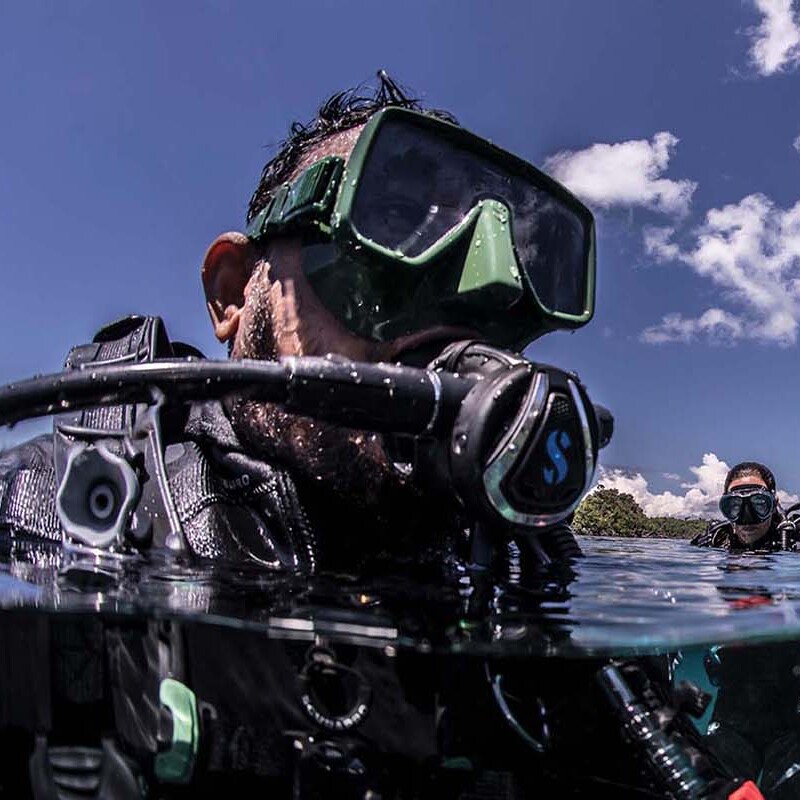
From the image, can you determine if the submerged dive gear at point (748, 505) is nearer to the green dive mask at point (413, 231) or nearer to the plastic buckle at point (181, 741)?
the green dive mask at point (413, 231)

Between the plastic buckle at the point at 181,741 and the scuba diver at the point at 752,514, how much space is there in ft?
21.1

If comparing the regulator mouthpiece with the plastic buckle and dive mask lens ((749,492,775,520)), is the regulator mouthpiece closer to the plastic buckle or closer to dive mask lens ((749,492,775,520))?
the plastic buckle

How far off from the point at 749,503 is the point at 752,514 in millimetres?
125

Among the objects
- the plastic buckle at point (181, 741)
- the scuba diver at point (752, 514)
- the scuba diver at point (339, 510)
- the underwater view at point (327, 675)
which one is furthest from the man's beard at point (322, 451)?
the scuba diver at point (752, 514)

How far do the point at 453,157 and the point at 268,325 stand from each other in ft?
2.52

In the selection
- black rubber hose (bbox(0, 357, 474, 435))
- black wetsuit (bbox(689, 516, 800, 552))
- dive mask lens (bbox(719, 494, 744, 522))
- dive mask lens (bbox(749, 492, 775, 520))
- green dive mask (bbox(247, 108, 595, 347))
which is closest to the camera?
black rubber hose (bbox(0, 357, 474, 435))

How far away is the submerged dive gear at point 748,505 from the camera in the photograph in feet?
22.9

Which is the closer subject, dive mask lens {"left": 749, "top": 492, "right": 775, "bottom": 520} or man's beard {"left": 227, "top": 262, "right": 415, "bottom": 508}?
man's beard {"left": 227, "top": 262, "right": 415, "bottom": 508}

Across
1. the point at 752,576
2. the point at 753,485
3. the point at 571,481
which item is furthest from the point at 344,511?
the point at 753,485

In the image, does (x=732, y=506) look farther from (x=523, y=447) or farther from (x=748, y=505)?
(x=523, y=447)

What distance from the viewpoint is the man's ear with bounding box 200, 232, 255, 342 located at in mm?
2396

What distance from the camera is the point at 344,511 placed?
2.16m

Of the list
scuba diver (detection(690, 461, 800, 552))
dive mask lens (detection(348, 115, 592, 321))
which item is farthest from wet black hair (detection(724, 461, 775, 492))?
dive mask lens (detection(348, 115, 592, 321))

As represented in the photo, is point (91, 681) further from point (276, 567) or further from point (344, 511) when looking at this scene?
point (344, 511)
